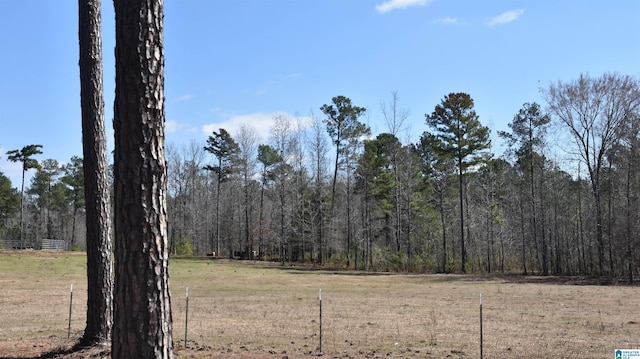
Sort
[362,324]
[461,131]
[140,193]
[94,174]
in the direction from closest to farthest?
[140,193]
[94,174]
[362,324]
[461,131]

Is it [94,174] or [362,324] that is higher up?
[94,174]

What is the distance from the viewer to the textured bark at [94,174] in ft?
23.9

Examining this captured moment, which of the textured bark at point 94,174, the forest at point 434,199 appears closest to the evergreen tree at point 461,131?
the forest at point 434,199

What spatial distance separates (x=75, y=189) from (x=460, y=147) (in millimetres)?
50117

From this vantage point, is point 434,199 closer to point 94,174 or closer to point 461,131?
point 461,131

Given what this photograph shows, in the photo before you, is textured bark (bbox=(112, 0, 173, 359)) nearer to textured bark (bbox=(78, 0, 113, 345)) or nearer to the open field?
textured bark (bbox=(78, 0, 113, 345))

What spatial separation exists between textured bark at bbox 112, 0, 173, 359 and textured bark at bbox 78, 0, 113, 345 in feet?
12.8

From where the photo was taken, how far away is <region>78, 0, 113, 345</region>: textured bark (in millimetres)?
7281

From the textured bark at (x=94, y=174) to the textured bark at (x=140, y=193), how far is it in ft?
12.8

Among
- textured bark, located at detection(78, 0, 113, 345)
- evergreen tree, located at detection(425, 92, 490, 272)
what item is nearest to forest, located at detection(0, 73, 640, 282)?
evergreen tree, located at detection(425, 92, 490, 272)

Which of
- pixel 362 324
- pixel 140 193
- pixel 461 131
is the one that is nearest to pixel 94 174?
pixel 140 193

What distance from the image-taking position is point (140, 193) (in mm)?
3680

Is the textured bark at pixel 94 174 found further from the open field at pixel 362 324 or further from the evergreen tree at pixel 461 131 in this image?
the evergreen tree at pixel 461 131

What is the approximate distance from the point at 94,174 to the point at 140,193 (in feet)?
13.8
